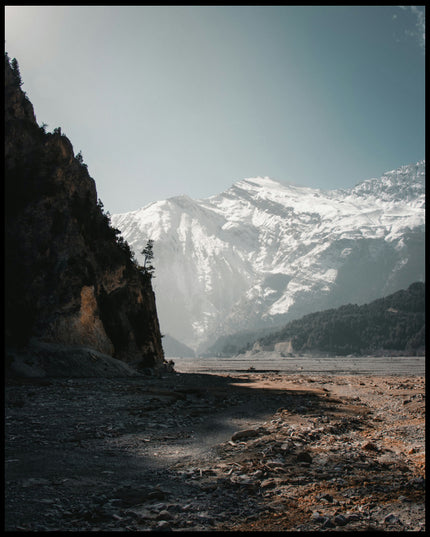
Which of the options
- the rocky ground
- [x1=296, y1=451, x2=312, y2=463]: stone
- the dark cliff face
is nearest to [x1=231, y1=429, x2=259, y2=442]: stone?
the rocky ground

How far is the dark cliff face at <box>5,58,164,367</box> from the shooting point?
41875 millimetres

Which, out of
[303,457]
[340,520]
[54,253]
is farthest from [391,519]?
[54,253]

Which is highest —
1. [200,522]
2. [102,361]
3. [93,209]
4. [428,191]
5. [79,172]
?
[79,172]

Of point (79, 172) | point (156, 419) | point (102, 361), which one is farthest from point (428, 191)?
point (79, 172)

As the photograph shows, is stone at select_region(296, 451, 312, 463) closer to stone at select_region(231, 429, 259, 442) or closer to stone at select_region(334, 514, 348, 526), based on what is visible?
stone at select_region(231, 429, 259, 442)

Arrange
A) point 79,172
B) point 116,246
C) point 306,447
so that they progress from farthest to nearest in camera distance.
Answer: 1. point 116,246
2. point 79,172
3. point 306,447

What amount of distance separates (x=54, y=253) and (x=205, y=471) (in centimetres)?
4091

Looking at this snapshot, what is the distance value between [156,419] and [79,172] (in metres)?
53.2

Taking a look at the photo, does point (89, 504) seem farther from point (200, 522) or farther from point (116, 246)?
point (116, 246)

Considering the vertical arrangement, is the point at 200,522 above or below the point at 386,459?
above

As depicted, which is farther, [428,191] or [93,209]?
[93,209]

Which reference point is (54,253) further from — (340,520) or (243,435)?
(340,520)

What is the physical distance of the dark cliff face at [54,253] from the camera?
137 ft

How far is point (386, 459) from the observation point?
1177cm
